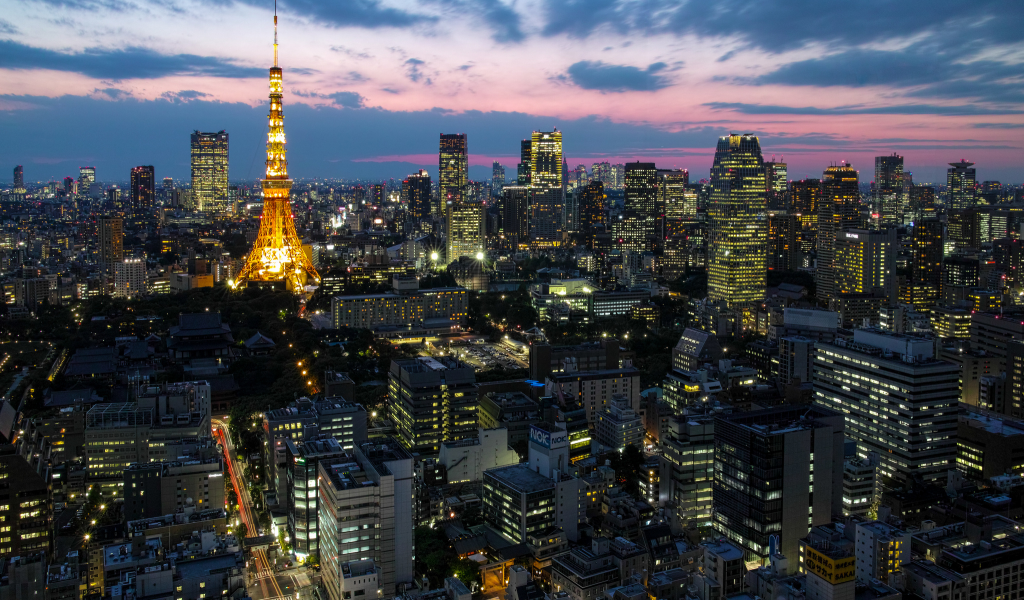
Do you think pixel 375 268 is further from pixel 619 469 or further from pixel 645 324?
pixel 619 469

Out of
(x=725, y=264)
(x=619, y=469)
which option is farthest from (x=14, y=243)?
(x=619, y=469)

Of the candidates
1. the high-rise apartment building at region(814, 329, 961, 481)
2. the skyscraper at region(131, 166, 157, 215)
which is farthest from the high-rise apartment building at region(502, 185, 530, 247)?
the high-rise apartment building at region(814, 329, 961, 481)

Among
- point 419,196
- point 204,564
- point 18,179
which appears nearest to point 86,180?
point 18,179

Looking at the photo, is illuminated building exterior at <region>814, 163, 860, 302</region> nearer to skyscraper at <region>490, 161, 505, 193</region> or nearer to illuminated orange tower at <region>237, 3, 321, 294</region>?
illuminated orange tower at <region>237, 3, 321, 294</region>

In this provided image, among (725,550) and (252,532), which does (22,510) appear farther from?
(725,550)

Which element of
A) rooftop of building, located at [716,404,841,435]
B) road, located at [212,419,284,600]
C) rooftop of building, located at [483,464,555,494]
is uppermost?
rooftop of building, located at [716,404,841,435]

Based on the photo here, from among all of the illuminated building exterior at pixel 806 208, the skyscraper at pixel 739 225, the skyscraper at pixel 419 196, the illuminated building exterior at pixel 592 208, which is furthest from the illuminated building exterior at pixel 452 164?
the skyscraper at pixel 739 225
